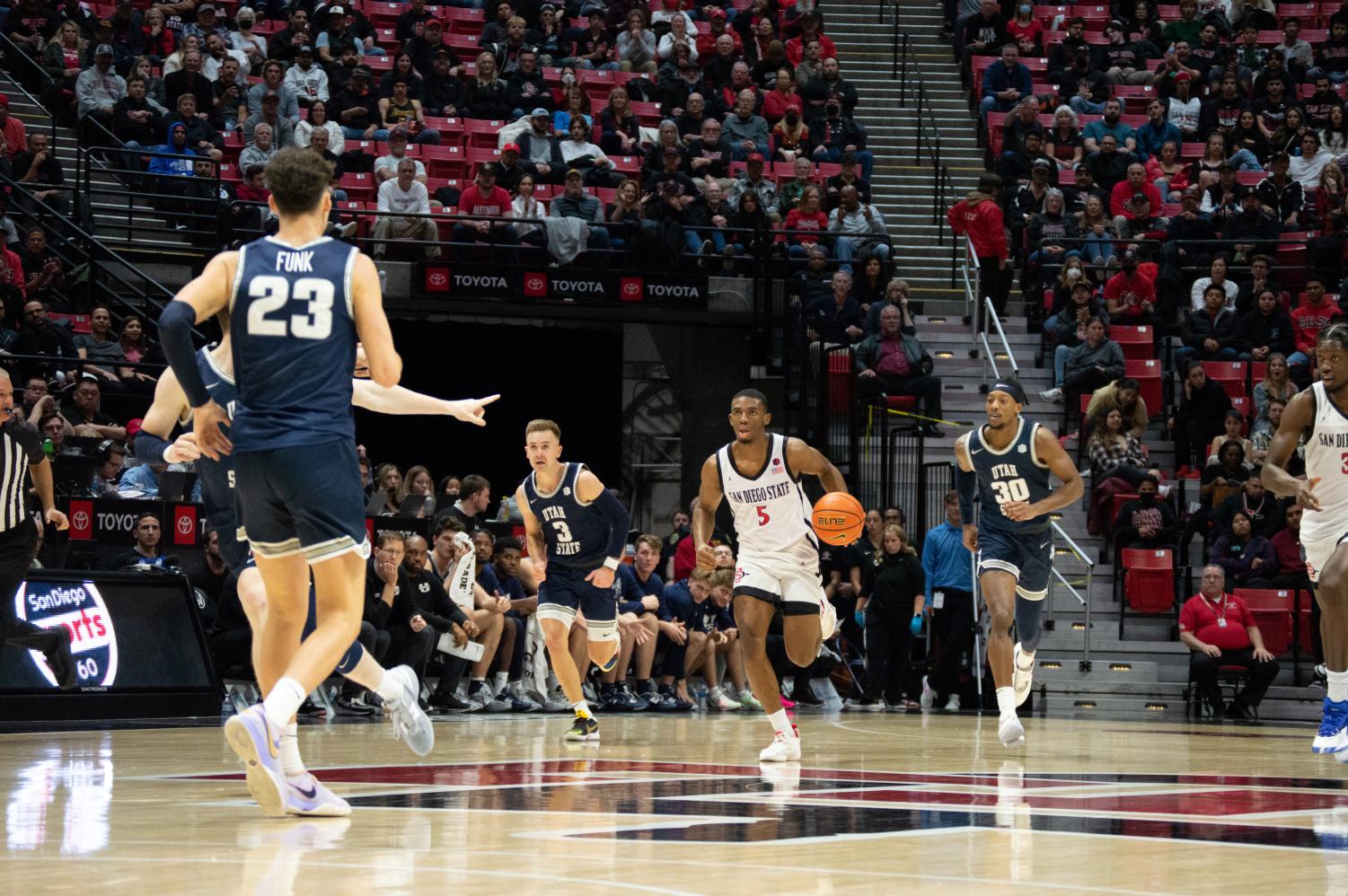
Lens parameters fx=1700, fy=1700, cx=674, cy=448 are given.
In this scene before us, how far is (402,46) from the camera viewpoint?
22641mm

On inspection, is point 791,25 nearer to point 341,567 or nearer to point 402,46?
point 402,46

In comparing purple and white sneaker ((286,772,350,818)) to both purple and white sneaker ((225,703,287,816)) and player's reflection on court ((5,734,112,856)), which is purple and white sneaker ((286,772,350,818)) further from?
player's reflection on court ((5,734,112,856))

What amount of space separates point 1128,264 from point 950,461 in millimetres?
4119

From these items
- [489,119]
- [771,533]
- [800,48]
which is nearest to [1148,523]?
[771,533]

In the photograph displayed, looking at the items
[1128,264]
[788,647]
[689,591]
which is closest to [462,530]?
[689,591]

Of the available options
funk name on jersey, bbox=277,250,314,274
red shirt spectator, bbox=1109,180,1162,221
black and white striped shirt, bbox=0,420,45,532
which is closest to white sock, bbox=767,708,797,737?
funk name on jersey, bbox=277,250,314,274

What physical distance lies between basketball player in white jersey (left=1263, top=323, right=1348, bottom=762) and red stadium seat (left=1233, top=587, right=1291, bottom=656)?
722 centimetres

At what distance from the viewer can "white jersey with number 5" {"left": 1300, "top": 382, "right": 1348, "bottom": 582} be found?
952cm

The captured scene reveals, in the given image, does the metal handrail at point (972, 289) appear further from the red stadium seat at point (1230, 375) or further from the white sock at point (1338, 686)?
the white sock at point (1338, 686)

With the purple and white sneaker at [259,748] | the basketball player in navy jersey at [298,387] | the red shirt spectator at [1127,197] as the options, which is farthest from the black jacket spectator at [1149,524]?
the purple and white sneaker at [259,748]

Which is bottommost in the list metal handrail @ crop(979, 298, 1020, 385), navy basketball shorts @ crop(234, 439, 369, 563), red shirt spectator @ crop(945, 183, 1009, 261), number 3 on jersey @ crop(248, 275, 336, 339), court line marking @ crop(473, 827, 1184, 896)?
court line marking @ crop(473, 827, 1184, 896)

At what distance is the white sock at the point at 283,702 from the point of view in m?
5.30

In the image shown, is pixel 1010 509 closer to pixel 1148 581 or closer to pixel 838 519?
pixel 838 519

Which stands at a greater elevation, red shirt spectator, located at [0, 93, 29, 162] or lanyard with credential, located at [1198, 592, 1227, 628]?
red shirt spectator, located at [0, 93, 29, 162]
